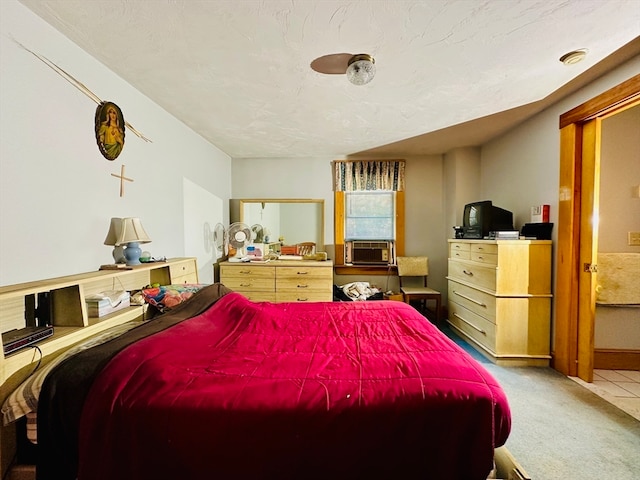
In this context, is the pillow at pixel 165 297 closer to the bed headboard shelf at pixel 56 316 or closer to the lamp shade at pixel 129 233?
the bed headboard shelf at pixel 56 316

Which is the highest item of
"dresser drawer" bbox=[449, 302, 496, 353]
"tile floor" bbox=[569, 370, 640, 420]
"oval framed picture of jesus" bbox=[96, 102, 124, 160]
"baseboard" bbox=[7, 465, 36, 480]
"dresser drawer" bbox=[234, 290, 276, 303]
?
"oval framed picture of jesus" bbox=[96, 102, 124, 160]

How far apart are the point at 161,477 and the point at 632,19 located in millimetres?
2929

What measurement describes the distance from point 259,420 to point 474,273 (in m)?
2.77

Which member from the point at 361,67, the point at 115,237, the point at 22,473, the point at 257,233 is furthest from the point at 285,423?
the point at 257,233

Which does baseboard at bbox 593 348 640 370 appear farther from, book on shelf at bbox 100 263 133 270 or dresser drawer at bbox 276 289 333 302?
book on shelf at bbox 100 263 133 270

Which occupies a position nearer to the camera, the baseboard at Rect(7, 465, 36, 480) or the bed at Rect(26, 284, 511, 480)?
the bed at Rect(26, 284, 511, 480)

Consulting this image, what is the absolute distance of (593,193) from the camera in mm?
2314

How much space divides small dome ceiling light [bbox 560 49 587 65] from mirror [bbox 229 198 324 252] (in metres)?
2.88

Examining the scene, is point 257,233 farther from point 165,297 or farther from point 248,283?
point 165,297

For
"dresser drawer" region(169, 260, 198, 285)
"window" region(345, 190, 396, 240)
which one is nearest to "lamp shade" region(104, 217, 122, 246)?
"dresser drawer" region(169, 260, 198, 285)

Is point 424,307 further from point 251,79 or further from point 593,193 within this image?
point 251,79

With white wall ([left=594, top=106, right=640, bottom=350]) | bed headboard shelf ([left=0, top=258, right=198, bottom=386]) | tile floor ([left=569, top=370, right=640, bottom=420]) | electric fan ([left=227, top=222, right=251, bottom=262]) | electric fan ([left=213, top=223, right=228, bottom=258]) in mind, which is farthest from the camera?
electric fan ([left=227, top=222, right=251, bottom=262])

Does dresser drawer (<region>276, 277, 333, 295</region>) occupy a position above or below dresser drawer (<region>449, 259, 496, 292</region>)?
below

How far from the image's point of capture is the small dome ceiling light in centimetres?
179
